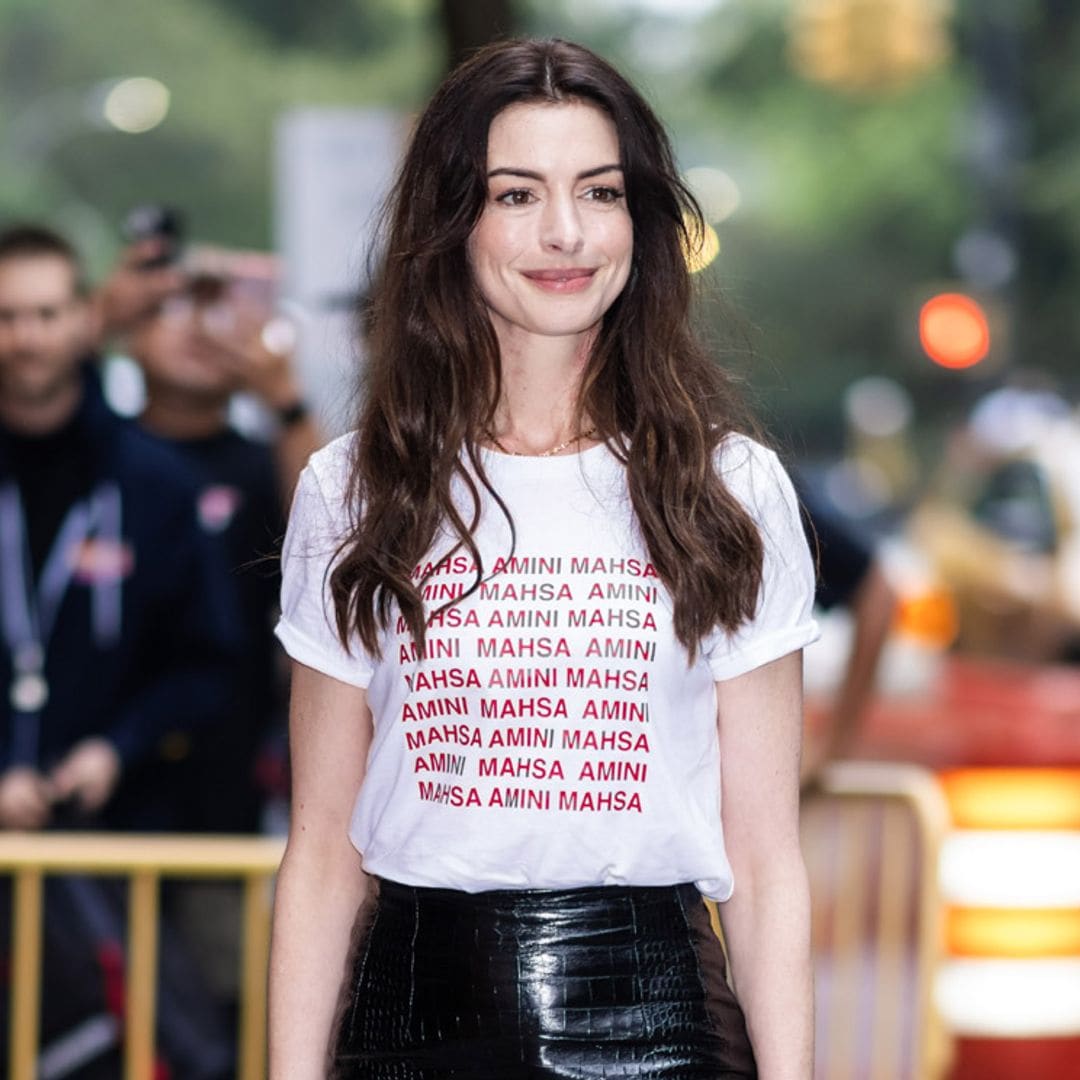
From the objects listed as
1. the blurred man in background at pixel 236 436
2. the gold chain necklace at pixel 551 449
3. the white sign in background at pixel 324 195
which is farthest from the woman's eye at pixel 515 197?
the white sign in background at pixel 324 195

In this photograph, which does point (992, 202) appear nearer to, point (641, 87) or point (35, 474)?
point (35, 474)

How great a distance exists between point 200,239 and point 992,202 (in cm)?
1625

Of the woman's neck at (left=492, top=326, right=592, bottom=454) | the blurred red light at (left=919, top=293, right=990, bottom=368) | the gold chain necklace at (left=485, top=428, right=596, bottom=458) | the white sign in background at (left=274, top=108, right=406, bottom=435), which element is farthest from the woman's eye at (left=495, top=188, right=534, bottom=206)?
the blurred red light at (left=919, top=293, right=990, bottom=368)

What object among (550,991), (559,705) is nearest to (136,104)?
(559,705)

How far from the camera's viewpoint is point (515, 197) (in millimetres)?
3051

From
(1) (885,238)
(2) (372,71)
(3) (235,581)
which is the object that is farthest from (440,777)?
(1) (885,238)

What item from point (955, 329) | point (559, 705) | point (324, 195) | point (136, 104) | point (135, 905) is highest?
point (136, 104)

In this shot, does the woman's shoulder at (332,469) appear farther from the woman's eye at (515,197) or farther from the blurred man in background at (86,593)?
the blurred man in background at (86,593)

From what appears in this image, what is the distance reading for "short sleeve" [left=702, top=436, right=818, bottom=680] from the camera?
296 centimetres

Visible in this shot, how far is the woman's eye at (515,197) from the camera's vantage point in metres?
3.04

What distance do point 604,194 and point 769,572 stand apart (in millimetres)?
528

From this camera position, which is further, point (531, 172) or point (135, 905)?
point (135, 905)

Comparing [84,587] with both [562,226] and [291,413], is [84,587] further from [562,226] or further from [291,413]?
[562,226]

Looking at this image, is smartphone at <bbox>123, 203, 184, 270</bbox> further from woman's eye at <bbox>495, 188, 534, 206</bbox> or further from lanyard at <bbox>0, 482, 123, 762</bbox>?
woman's eye at <bbox>495, 188, 534, 206</bbox>
